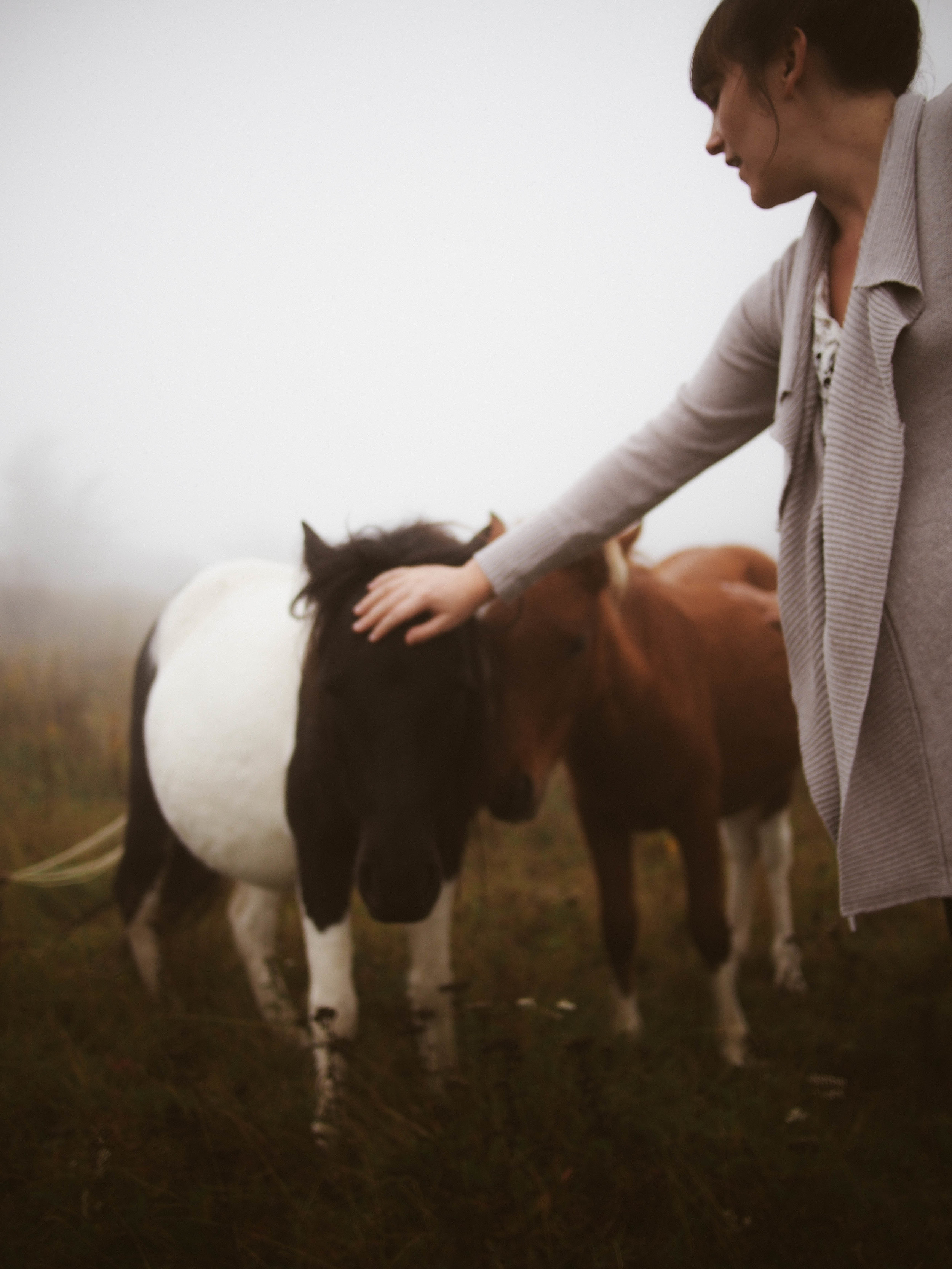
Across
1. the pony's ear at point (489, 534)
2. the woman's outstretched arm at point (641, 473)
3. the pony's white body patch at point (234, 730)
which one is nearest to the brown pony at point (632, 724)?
the pony's ear at point (489, 534)

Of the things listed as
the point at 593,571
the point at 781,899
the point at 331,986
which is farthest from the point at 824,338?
the point at 781,899

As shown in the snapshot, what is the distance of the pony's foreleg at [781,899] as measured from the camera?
341 centimetres

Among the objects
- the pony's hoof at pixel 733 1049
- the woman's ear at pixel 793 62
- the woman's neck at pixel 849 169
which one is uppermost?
the woman's ear at pixel 793 62

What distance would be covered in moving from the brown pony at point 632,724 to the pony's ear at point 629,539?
77 millimetres

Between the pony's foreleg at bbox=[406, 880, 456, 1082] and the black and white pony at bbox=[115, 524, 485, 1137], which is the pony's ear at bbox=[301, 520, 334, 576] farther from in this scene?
the pony's foreleg at bbox=[406, 880, 456, 1082]

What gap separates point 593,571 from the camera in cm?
272

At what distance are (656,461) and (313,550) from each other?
967mm

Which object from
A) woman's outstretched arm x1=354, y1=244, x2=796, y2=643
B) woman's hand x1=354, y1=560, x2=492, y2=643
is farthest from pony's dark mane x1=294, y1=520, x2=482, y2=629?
woman's outstretched arm x1=354, y1=244, x2=796, y2=643

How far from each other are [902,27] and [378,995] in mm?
3051

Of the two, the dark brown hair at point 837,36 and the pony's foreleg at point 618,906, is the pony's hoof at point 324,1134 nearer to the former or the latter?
the pony's foreleg at point 618,906

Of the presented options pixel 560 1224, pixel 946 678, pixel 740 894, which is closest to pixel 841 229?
pixel 946 678

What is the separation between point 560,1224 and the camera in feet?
5.59

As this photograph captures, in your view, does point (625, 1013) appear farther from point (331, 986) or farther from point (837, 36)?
point (837, 36)

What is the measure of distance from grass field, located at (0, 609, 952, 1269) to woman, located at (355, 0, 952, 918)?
1.05 metres
